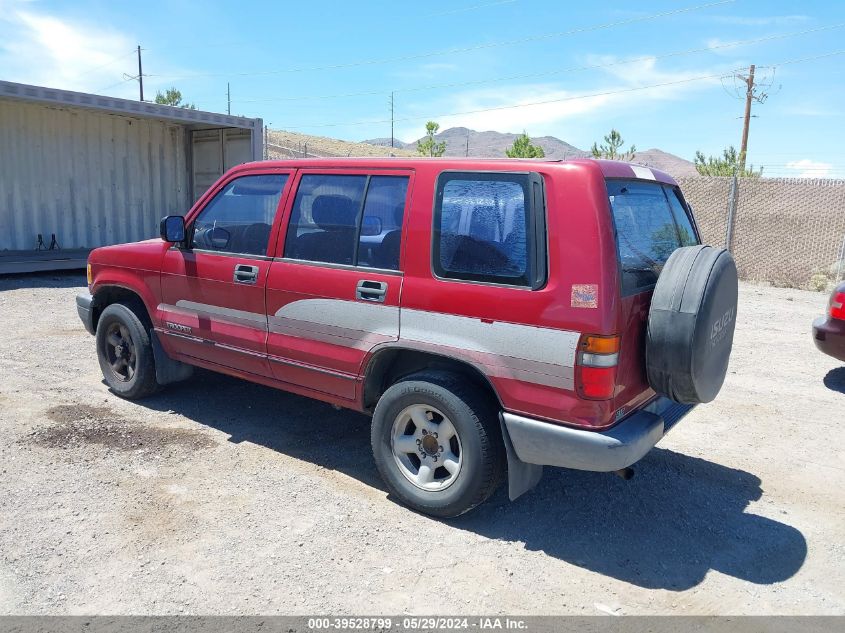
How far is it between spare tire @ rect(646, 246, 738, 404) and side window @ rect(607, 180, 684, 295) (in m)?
0.15

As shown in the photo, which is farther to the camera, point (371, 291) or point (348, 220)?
point (348, 220)

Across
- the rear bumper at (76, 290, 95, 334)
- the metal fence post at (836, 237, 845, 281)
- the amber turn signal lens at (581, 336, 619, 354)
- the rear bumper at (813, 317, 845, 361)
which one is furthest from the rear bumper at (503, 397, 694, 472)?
the metal fence post at (836, 237, 845, 281)

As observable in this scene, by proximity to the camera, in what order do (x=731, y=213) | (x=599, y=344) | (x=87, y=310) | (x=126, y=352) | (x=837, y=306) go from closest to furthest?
(x=599, y=344) → (x=126, y=352) → (x=87, y=310) → (x=837, y=306) → (x=731, y=213)

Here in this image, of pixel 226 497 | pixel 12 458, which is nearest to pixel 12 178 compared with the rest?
pixel 12 458

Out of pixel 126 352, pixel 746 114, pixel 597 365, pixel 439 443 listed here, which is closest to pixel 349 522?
pixel 439 443

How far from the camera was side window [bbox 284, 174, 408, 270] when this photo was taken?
12.6 feet

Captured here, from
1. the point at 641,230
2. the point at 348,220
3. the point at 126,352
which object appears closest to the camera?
the point at 641,230

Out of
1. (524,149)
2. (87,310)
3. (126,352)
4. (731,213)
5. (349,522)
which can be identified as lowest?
(349,522)

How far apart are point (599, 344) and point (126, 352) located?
13.4ft

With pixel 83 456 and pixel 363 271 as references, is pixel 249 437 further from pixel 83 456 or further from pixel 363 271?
pixel 363 271

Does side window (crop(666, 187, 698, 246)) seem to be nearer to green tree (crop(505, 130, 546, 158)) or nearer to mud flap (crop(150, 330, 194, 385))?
mud flap (crop(150, 330, 194, 385))

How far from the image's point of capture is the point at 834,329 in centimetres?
630

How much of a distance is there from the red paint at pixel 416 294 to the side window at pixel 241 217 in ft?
0.22

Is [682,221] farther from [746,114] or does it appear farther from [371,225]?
[746,114]
